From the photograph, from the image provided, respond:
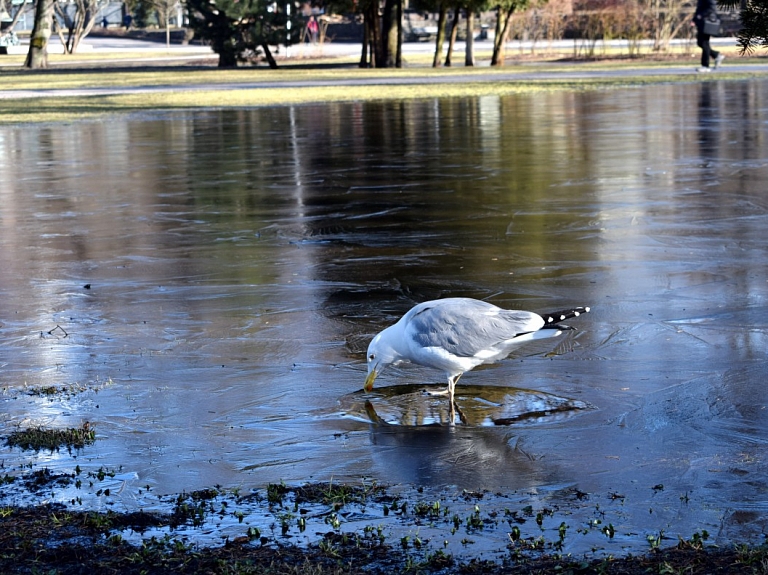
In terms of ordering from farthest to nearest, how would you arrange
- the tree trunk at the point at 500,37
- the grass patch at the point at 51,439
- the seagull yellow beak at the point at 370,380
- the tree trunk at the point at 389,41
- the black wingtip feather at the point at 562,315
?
the tree trunk at the point at 389,41 → the tree trunk at the point at 500,37 → the seagull yellow beak at the point at 370,380 → the black wingtip feather at the point at 562,315 → the grass patch at the point at 51,439

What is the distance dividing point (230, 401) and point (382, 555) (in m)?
2.53

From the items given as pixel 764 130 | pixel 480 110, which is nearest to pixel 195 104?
pixel 480 110

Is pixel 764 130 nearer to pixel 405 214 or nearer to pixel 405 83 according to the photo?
pixel 405 214

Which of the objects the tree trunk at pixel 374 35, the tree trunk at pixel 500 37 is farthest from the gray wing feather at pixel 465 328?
the tree trunk at pixel 500 37

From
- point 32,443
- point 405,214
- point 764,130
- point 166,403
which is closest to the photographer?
point 32,443

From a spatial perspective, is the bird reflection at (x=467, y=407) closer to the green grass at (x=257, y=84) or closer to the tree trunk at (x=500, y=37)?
the green grass at (x=257, y=84)

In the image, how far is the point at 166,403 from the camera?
274 inches

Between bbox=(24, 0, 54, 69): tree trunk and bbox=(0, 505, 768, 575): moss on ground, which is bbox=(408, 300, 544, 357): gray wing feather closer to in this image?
bbox=(0, 505, 768, 575): moss on ground

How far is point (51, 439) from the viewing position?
6.22 meters

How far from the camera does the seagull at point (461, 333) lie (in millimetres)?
6445

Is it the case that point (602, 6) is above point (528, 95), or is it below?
above

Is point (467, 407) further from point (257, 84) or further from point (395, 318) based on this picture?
point (257, 84)

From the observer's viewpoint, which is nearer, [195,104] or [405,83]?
[195,104]

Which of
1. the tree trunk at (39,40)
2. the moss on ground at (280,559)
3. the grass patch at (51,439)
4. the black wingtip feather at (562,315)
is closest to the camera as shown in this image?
the moss on ground at (280,559)
